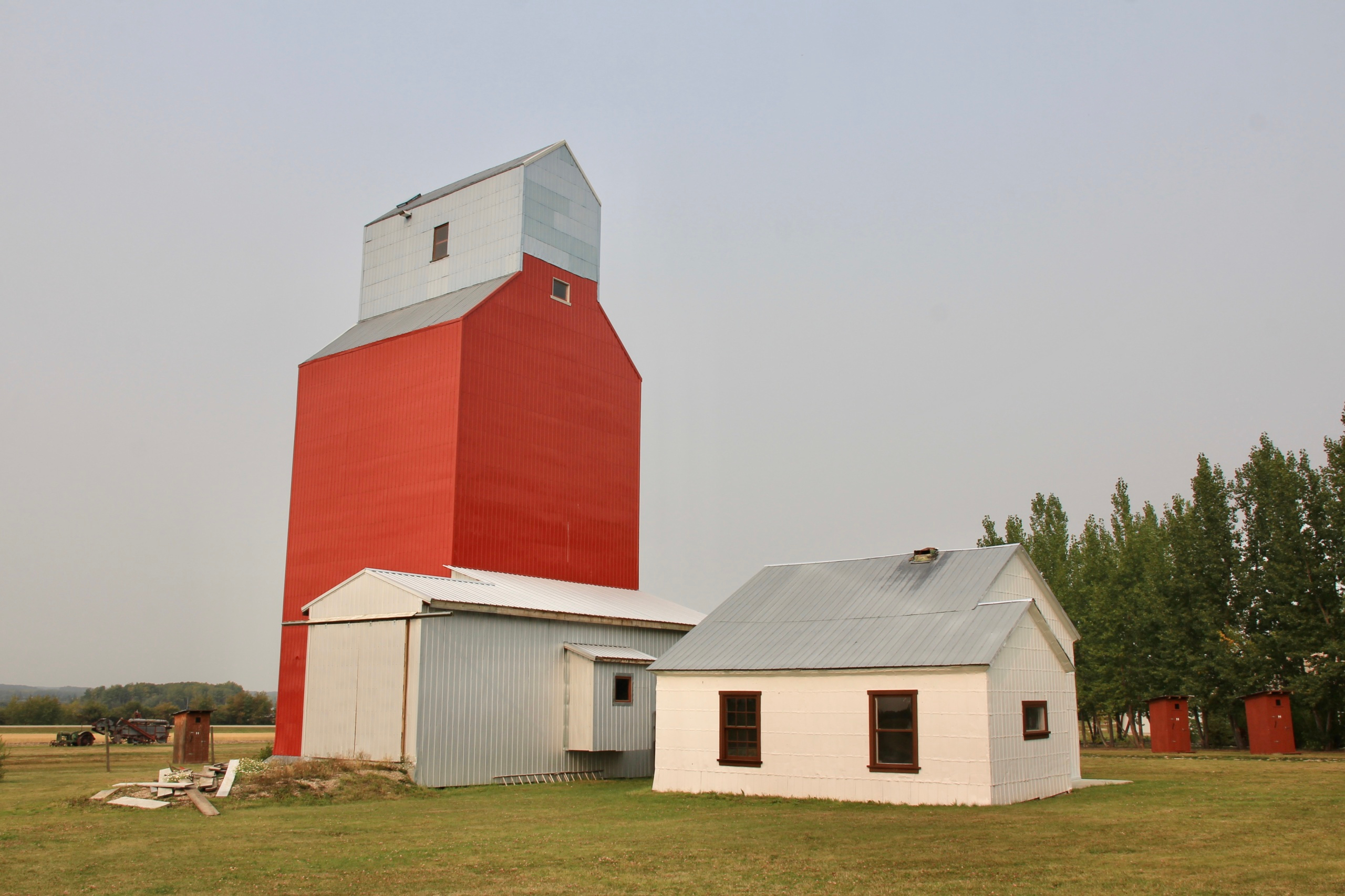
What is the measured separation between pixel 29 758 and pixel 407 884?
130ft

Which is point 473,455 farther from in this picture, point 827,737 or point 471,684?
point 827,737

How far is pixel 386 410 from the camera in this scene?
3456 centimetres

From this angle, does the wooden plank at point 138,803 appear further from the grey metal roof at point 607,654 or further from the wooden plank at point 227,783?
the grey metal roof at point 607,654

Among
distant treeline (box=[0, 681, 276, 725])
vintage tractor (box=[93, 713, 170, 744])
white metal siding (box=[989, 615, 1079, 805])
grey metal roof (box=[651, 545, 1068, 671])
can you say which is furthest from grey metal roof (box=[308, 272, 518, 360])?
distant treeline (box=[0, 681, 276, 725])

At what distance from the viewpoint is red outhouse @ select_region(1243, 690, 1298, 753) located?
1427 inches

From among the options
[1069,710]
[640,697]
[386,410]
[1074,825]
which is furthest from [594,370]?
[1074,825]

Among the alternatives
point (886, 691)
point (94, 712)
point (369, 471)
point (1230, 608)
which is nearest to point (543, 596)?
point (369, 471)

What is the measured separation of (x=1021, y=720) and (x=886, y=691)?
8.85ft

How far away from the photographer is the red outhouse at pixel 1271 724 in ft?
119

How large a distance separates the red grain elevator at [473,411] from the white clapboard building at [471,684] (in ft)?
14.4

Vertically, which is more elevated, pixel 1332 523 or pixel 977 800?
pixel 1332 523

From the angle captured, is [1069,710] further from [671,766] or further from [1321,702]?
[1321,702]

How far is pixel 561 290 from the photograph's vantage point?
37.1 metres

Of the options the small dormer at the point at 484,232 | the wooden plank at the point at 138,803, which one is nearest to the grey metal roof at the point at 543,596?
the wooden plank at the point at 138,803
